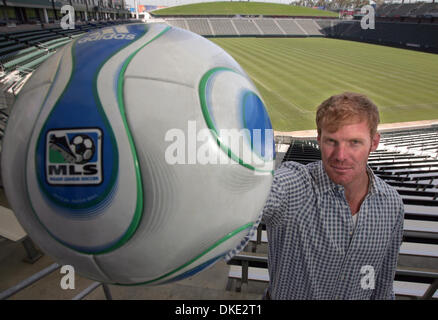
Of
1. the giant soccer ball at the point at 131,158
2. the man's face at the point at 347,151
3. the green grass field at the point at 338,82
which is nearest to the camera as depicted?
the giant soccer ball at the point at 131,158

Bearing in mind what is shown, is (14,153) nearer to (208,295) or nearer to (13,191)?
(13,191)

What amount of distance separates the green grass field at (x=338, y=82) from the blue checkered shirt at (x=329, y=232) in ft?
39.0

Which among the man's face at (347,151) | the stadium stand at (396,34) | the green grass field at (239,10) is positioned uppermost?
the green grass field at (239,10)

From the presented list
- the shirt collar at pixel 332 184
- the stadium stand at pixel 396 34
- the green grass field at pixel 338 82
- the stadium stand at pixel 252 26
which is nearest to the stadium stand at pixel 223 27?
the stadium stand at pixel 252 26

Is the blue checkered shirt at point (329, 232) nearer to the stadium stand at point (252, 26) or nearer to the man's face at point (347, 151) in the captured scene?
the man's face at point (347, 151)

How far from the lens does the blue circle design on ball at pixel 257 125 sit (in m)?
0.99

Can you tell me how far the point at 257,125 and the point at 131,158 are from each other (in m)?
0.48

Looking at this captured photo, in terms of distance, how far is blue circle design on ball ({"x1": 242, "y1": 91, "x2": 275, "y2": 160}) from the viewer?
99 centimetres

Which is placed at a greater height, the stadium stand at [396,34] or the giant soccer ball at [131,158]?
the stadium stand at [396,34]

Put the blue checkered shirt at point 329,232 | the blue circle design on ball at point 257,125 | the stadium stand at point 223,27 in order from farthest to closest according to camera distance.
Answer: the stadium stand at point 223,27, the blue checkered shirt at point 329,232, the blue circle design on ball at point 257,125

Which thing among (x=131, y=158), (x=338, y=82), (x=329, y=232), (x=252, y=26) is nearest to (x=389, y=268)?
(x=329, y=232)

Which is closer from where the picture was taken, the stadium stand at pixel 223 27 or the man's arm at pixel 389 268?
the man's arm at pixel 389 268

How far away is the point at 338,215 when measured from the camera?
1.37 m
